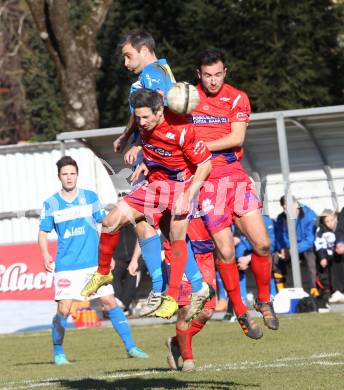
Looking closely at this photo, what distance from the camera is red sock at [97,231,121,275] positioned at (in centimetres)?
946

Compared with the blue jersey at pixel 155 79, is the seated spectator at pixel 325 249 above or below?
below

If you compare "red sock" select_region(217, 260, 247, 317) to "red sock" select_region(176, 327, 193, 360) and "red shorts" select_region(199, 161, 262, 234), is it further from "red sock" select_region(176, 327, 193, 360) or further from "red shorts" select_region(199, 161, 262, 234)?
"red sock" select_region(176, 327, 193, 360)

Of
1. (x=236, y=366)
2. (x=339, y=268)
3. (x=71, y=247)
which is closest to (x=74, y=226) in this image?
(x=71, y=247)

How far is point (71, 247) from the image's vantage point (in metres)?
13.4

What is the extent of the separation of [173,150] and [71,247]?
4.62 m

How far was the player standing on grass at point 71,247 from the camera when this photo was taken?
43.4 feet

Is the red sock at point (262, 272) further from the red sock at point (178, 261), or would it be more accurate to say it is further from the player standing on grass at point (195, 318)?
the red sock at point (178, 261)

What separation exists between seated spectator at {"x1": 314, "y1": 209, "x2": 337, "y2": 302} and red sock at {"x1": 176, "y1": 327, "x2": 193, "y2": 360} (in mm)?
8288

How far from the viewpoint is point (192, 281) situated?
9.57 m

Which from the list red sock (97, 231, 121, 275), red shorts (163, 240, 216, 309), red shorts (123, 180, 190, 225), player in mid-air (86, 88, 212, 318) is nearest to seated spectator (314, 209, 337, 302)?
red shorts (163, 240, 216, 309)

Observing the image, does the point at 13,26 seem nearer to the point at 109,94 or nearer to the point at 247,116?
the point at 109,94

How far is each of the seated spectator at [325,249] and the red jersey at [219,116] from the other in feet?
29.0

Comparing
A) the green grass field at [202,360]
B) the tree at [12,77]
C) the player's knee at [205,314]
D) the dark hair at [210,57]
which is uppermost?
the tree at [12,77]

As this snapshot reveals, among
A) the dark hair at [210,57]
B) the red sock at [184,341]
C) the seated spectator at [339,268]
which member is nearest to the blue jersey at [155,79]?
the dark hair at [210,57]
